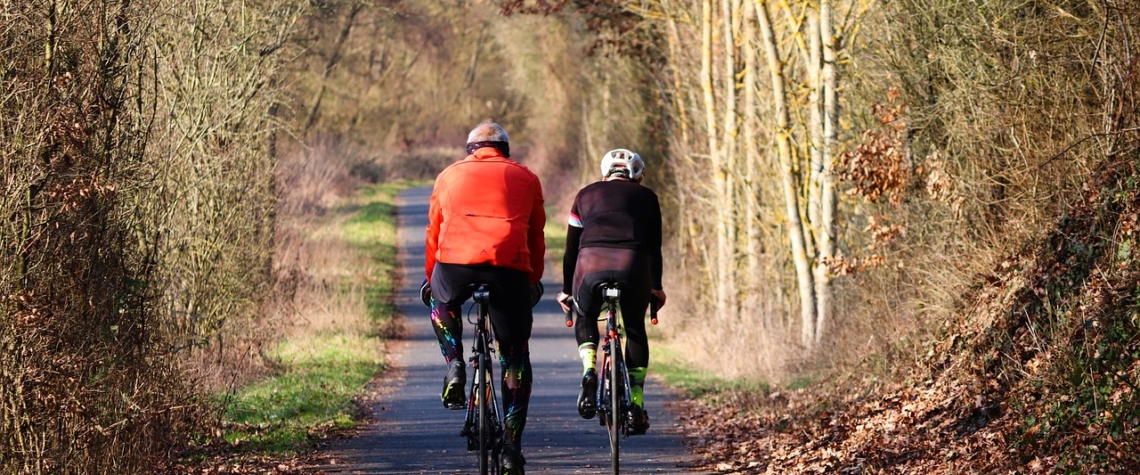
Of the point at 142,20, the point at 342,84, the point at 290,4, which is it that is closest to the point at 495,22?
the point at 342,84

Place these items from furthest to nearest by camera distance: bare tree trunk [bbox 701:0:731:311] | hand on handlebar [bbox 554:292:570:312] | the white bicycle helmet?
bare tree trunk [bbox 701:0:731:311], hand on handlebar [bbox 554:292:570:312], the white bicycle helmet

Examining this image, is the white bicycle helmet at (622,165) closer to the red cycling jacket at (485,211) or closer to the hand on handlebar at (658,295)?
the hand on handlebar at (658,295)

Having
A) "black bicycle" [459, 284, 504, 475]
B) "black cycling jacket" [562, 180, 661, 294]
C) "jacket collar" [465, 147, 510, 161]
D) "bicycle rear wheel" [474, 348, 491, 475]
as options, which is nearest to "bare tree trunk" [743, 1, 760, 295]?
"black cycling jacket" [562, 180, 661, 294]

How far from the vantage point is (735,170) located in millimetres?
20016

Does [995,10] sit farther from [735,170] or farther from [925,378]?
[735,170]

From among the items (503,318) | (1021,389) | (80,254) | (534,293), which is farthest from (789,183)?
(80,254)

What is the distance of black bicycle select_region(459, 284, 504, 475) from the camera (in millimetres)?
8617

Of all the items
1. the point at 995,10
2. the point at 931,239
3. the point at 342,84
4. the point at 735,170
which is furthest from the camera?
the point at 342,84

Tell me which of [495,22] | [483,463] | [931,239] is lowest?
[483,463]

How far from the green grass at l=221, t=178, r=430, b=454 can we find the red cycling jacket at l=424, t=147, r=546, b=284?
3679mm

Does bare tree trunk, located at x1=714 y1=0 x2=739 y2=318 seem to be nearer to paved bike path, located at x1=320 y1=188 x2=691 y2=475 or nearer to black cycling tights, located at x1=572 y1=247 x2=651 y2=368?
paved bike path, located at x1=320 y1=188 x2=691 y2=475

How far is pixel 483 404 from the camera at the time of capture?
862cm

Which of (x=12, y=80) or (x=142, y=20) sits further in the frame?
(x=142, y=20)

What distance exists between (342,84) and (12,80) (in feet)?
114
